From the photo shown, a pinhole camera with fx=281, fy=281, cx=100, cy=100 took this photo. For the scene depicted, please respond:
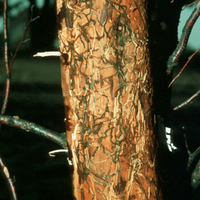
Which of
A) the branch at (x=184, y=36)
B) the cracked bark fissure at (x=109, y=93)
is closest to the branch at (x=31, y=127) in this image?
the cracked bark fissure at (x=109, y=93)

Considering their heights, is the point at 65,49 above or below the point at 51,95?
above

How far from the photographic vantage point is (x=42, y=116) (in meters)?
5.57

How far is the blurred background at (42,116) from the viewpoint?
317 cm

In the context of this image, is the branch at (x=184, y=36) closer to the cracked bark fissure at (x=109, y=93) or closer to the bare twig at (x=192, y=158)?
the cracked bark fissure at (x=109, y=93)

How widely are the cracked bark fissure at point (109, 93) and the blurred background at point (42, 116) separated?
7.4 inches

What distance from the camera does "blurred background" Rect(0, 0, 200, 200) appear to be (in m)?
3.17

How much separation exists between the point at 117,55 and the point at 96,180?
1.13 feet

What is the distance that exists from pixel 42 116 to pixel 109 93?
4978mm

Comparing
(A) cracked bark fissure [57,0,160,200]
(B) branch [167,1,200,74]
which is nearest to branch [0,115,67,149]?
(A) cracked bark fissure [57,0,160,200]

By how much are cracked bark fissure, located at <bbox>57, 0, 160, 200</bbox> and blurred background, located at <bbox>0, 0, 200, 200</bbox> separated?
19 cm

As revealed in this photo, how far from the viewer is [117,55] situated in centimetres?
74

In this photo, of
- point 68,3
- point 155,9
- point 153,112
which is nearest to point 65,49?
point 68,3

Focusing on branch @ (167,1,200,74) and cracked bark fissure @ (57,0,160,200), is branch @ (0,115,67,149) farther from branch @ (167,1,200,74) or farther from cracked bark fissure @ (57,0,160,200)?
branch @ (167,1,200,74)

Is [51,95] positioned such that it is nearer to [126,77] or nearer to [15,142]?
[15,142]
